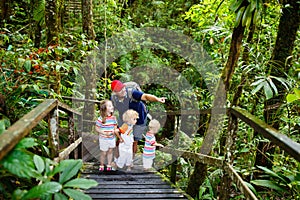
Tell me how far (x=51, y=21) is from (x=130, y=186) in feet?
8.79

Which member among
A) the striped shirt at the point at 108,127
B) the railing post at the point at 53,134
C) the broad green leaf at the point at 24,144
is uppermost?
the broad green leaf at the point at 24,144

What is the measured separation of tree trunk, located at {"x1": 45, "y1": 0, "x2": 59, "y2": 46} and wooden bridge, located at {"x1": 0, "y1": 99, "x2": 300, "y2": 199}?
1692 millimetres

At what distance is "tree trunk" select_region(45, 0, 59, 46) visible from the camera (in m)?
4.32

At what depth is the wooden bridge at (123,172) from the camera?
1.43 m

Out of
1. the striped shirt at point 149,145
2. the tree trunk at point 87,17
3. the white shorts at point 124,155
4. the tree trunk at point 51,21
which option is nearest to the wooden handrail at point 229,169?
the striped shirt at point 149,145

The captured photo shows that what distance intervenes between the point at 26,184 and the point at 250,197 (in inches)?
54.8

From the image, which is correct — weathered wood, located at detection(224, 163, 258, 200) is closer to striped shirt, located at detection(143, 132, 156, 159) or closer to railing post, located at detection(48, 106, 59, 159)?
railing post, located at detection(48, 106, 59, 159)

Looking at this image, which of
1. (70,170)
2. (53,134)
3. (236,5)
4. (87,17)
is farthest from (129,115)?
(87,17)

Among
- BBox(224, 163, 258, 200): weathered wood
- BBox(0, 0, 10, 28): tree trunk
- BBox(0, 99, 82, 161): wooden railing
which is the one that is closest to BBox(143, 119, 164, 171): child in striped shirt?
BBox(0, 99, 82, 161): wooden railing

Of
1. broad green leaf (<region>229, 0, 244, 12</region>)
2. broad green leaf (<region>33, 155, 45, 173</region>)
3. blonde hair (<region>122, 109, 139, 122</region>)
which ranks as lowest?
blonde hair (<region>122, 109, 139, 122</region>)

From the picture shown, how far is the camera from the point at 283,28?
2951mm

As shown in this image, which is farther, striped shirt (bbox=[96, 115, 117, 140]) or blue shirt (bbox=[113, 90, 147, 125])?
blue shirt (bbox=[113, 90, 147, 125])

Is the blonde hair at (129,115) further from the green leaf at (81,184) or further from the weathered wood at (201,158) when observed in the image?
the green leaf at (81,184)

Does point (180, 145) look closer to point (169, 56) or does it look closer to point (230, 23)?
point (230, 23)
